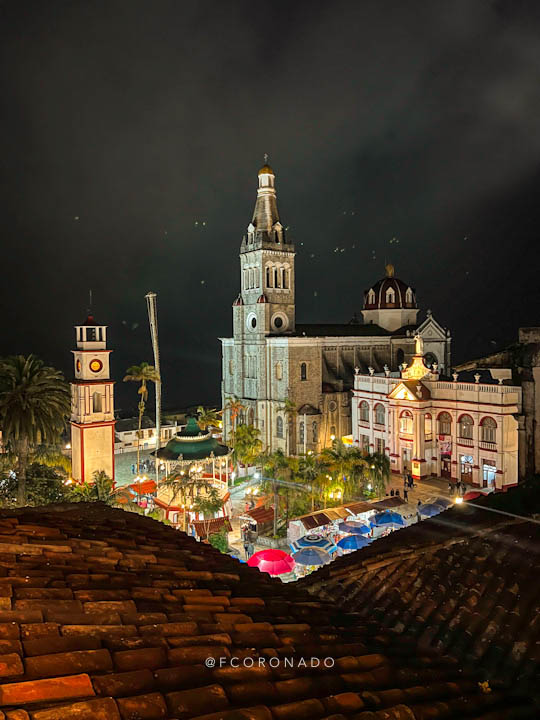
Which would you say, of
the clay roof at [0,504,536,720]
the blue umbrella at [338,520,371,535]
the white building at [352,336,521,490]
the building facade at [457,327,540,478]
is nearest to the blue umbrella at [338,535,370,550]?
the blue umbrella at [338,520,371,535]

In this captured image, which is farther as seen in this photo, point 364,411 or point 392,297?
point 392,297

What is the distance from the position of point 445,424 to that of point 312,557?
825 inches

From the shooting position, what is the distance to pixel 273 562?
71.7ft

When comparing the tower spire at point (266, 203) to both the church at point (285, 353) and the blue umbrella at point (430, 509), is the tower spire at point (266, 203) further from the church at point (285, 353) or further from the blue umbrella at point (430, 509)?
the blue umbrella at point (430, 509)

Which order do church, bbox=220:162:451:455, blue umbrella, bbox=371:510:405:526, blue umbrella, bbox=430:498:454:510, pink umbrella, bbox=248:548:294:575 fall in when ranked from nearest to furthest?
pink umbrella, bbox=248:548:294:575
blue umbrella, bbox=371:510:405:526
blue umbrella, bbox=430:498:454:510
church, bbox=220:162:451:455

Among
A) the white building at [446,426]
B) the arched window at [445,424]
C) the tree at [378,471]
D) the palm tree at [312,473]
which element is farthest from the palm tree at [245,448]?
the arched window at [445,424]

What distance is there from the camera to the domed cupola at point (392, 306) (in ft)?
201

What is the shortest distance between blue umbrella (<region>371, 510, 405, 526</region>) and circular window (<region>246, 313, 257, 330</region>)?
28975 mm

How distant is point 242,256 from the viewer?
181 feet

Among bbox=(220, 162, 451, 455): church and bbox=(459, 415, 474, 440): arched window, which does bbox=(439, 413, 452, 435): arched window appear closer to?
bbox=(459, 415, 474, 440): arched window

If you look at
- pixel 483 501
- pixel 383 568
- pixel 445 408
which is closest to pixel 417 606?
pixel 383 568

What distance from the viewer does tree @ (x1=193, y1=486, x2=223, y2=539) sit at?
94.9ft

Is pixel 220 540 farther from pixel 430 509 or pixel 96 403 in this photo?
pixel 96 403

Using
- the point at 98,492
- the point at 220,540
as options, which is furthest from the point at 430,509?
the point at 98,492
